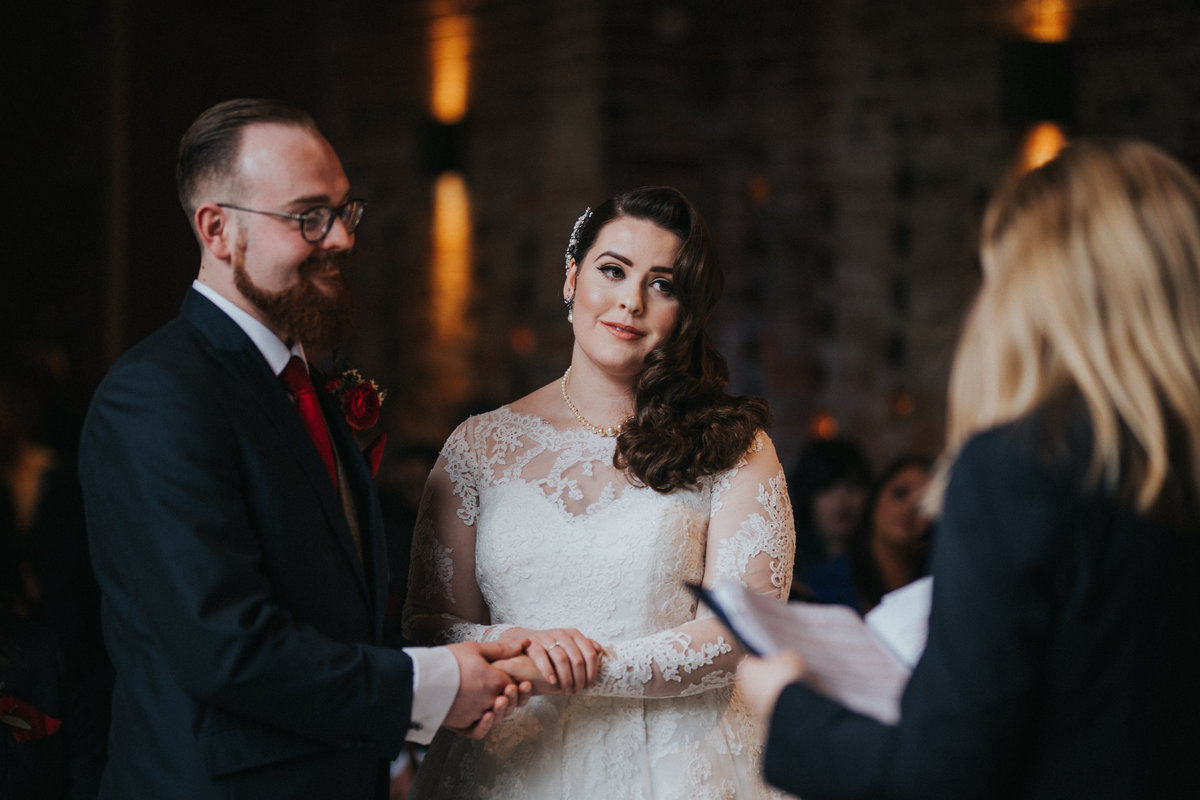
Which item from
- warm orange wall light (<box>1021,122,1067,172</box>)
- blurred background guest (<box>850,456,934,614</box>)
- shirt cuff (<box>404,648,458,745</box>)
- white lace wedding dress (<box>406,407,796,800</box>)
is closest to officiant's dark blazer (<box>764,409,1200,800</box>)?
shirt cuff (<box>404,648,458,745</box>)

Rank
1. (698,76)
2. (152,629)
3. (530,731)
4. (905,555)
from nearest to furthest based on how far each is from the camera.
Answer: (152,629) < (530,731) < (905,555) < (698,76)

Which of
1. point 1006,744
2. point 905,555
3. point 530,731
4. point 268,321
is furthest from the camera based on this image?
point 905,555

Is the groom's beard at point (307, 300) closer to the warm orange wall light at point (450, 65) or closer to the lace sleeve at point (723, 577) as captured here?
the lace sleeve at point (723, 577)

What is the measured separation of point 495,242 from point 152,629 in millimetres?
5347

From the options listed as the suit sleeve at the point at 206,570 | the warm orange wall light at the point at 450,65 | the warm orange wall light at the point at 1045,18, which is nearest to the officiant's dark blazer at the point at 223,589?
the suit sleeve at the point at 206,570

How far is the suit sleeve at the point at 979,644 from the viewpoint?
1.23m

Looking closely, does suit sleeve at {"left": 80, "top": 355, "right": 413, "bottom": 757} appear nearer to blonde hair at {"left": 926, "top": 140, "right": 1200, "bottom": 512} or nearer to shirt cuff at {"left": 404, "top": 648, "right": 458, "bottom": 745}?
shirt cuff at {"left": 404, "top": 648, "right": 458, "bottom": 745}

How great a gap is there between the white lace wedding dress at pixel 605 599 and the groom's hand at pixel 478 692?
0.82 ft

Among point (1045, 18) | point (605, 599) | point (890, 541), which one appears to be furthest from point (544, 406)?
point (1045, 18)

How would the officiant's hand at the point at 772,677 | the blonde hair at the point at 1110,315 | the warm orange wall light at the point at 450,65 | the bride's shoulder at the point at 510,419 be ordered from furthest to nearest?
the warm orange wall light at the point at 450,65 → the bride's shoulder at the point at 510,419 → the officiant's hand at the point at 772,677 → the blonde hair at the point at 1110,315

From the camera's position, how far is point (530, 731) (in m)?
2.26

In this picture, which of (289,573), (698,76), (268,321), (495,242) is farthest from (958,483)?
(495,242)

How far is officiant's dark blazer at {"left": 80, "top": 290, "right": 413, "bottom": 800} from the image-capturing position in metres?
1.64

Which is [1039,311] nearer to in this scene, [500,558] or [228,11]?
[500,558]
